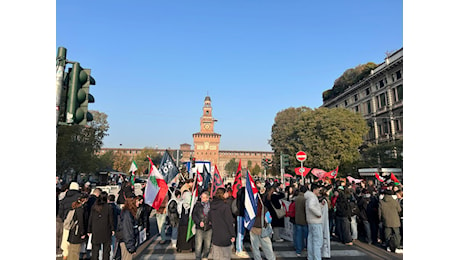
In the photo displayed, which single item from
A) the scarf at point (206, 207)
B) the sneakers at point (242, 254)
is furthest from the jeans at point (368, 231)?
the scarf at point (206, 207)

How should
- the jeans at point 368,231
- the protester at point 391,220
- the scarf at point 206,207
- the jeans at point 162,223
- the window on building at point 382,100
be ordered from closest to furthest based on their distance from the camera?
the scarf at point 206,207
the protester at point 391,220
the jeans at point 368,231
the jeans at point 162,223
the window on building at point 382,100

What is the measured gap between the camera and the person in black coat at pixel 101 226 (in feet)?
20.7

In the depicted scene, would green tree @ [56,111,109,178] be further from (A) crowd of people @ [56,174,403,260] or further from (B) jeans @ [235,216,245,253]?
(B) jeans @ [235,216,245,253]

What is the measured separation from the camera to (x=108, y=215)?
636cm

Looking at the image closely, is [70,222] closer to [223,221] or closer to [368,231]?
[223,221]

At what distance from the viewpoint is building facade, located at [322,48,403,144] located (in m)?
36.0

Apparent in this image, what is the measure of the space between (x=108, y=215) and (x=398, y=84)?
38.1 meters

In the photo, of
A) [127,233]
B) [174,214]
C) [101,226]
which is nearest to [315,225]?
[127,233]

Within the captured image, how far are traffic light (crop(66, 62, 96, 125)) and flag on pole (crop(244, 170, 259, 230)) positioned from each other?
3622mm

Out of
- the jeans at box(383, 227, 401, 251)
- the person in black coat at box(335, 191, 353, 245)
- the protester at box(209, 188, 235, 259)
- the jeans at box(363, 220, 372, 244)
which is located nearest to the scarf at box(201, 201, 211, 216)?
the protester at box(209, 188, 235, 259)

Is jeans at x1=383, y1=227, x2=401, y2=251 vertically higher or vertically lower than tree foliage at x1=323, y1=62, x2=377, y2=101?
lower

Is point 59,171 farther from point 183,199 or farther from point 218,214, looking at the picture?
point 218,214

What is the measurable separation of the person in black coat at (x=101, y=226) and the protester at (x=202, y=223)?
1.85 meters

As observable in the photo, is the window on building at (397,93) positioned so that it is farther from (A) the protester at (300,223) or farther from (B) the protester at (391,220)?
(A) the protester at (300,223)
